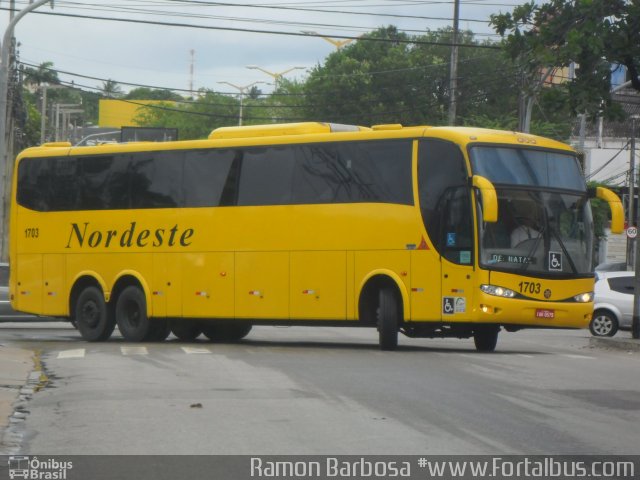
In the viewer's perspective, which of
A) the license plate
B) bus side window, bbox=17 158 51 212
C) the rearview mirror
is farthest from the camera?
bus side window, bbox=17 158 51 212

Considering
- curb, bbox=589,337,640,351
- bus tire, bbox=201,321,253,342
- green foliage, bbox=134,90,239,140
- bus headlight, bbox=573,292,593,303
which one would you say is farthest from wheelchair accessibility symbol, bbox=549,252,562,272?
green foliage, bbox=134,90,239,140

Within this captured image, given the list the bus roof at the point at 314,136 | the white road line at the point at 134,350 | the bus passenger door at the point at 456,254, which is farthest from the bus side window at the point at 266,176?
the bus passenger door at the point at 456,254

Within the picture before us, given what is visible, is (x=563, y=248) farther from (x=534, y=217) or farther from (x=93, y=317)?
(x=93, y=317)

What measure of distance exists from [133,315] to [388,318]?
6116mm

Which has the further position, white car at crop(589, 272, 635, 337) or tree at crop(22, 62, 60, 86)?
tree at crop(22, 62, 60, 86)

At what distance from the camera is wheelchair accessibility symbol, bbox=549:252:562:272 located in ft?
69.8

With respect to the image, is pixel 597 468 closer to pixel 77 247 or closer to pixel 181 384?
pixel 181 384

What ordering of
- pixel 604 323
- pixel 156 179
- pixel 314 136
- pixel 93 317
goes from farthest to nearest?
pixel 604 323 < pixel 93 317 < pixel 156 179 < pixel 314 136

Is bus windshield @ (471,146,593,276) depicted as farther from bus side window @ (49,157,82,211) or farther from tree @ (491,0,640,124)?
bus side window @ (49,157,82,211)

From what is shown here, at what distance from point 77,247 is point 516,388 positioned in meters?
13.2

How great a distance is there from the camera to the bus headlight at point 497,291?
20750 millimetres

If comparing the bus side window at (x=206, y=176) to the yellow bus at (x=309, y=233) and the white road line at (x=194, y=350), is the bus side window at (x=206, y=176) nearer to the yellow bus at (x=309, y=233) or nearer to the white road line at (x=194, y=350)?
the yellow bus at (x=309, y=233)

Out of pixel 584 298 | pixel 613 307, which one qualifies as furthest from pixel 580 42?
pixel 613 307

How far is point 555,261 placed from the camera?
21312mm
